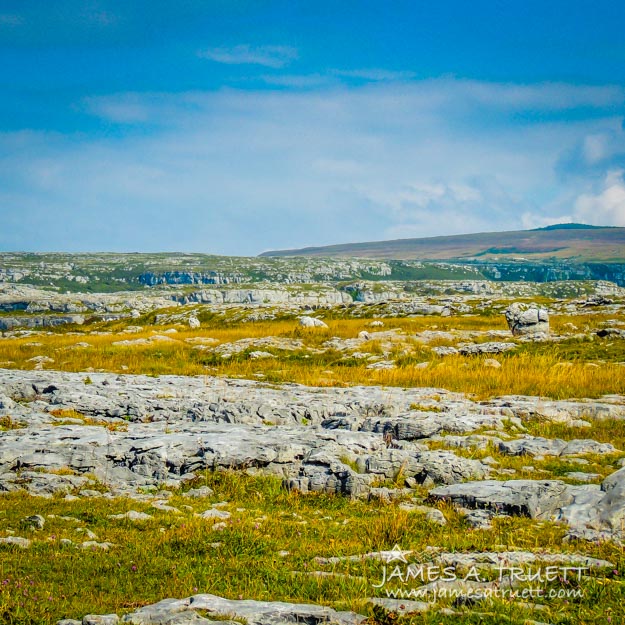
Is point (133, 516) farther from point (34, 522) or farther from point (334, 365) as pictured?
point (334, 365)

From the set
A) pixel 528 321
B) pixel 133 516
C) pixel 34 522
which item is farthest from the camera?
pixel 528 321

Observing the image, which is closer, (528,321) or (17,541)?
(17,541)

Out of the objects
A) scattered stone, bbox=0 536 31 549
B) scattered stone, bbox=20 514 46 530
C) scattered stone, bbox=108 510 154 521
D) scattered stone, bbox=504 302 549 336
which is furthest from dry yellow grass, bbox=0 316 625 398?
scattered stone, bbox=0 536 31 549

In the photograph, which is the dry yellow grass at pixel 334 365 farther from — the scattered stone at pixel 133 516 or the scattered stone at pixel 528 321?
the scattered stone at pixel 133 516

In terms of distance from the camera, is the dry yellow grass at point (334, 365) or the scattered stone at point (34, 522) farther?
the dry yellow grass at point (334, 365)

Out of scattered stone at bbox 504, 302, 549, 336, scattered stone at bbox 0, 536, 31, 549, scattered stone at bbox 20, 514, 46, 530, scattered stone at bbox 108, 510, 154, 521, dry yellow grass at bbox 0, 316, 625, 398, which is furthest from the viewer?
scattered stone at bbox 504, 302, 549, 336

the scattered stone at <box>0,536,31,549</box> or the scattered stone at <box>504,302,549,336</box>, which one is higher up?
the scattered stone at <box>504,302,549,336</box>

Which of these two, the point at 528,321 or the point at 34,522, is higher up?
the point at 528,321

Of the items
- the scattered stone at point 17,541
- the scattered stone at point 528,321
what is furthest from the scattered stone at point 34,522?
the scattered stone at point 528,321

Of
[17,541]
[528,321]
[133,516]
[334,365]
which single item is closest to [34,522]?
[17,541]

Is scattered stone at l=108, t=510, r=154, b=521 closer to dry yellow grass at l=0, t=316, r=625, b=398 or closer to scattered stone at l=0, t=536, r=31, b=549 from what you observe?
scattered stone at l=0, t=536, r=31, b=549

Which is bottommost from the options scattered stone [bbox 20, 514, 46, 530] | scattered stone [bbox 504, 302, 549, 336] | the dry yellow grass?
the dry yellow grass

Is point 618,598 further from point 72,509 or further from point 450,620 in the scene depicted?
point 72,509

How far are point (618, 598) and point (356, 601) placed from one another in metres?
3.36
